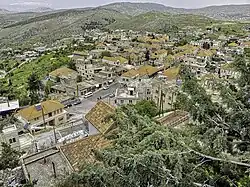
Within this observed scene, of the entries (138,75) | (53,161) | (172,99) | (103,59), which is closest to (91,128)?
(53,161)

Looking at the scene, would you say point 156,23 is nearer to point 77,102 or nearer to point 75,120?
point 77,102

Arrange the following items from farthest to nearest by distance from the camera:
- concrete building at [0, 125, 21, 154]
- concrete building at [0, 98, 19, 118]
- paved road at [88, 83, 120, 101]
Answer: paved road at [88, 83, 120, 101], concrete building at [0, 98, 19, 118], concrete building at [0, 125, 21, 154]

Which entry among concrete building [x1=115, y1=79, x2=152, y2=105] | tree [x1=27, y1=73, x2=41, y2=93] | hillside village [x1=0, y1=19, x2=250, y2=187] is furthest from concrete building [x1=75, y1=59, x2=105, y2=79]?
concrete building [x1=115, y1=79, x2=152, y2=105]

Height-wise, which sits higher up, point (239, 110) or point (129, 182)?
point (239, 110)

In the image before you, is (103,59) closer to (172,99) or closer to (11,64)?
(172,99)

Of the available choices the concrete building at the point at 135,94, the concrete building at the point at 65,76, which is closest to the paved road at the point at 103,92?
the concrete building at the point at 65,76

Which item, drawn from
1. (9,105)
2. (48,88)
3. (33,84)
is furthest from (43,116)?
(33,84)

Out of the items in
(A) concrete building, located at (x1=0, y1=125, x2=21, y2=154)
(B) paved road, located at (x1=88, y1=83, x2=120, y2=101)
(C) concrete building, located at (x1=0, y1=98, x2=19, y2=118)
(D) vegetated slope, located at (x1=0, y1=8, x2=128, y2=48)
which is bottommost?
(D) vegetated slope, located at (x1=0, y1=8, x2=128, y2=48)

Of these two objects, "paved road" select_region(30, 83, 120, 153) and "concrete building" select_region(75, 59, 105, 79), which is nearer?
"paved road" select_region(30, 83, 120, 153)

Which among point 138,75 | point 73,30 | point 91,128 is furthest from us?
point 73,30

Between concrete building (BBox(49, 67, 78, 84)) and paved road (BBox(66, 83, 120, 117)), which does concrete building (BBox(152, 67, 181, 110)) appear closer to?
paved road (BBox(66, 83, 120, 117))
